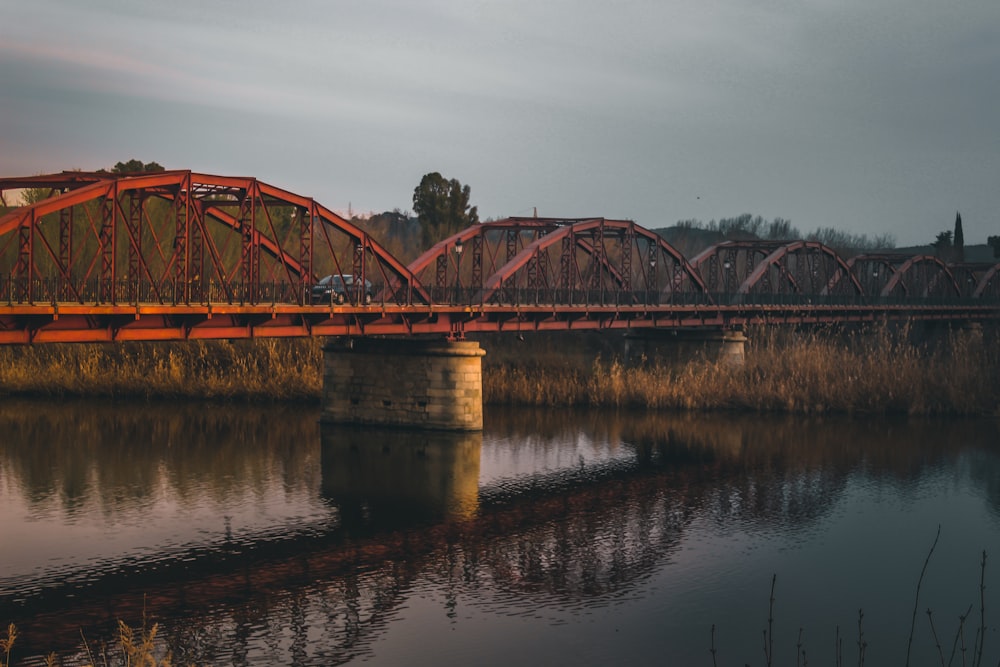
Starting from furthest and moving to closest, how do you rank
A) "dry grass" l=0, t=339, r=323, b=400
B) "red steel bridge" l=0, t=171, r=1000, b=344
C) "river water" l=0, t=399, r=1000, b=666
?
1. "dry grass" l=0, t=339, r=323, b=400
2. "red steel bridge" l=0, t=171, r=1000, b=344
3. "river water" l=0, t=399, r=1000, b=666

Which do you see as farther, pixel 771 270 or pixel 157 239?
pixel 771 270

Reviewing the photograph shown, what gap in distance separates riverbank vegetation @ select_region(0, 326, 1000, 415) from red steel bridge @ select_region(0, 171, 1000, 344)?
11.9ft

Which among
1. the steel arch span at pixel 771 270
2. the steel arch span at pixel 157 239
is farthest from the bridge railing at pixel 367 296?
the steel arch span at pixel 771 270

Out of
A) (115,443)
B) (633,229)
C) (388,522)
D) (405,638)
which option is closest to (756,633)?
(405,638)

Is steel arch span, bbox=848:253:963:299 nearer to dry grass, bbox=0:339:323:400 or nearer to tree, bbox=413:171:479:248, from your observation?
tree, bbox=413:171:479:248

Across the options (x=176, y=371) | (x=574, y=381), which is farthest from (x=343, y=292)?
(x=574, y=381)

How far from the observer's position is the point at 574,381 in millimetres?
63469

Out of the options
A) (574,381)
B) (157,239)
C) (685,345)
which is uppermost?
(157,239)

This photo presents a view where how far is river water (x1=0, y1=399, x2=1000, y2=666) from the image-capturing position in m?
22.5

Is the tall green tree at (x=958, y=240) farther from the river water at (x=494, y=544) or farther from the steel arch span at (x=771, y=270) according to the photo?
the river water at (x=494, y=544)

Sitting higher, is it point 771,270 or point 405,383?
point 771,270

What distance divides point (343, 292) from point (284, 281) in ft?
10.8

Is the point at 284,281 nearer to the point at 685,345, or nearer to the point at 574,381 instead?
the point at 574,381

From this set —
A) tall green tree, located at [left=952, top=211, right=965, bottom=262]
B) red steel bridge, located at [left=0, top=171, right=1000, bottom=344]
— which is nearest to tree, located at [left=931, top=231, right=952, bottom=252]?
tall green tree, located at [left=952, top=211, right=965, bottom=262]
